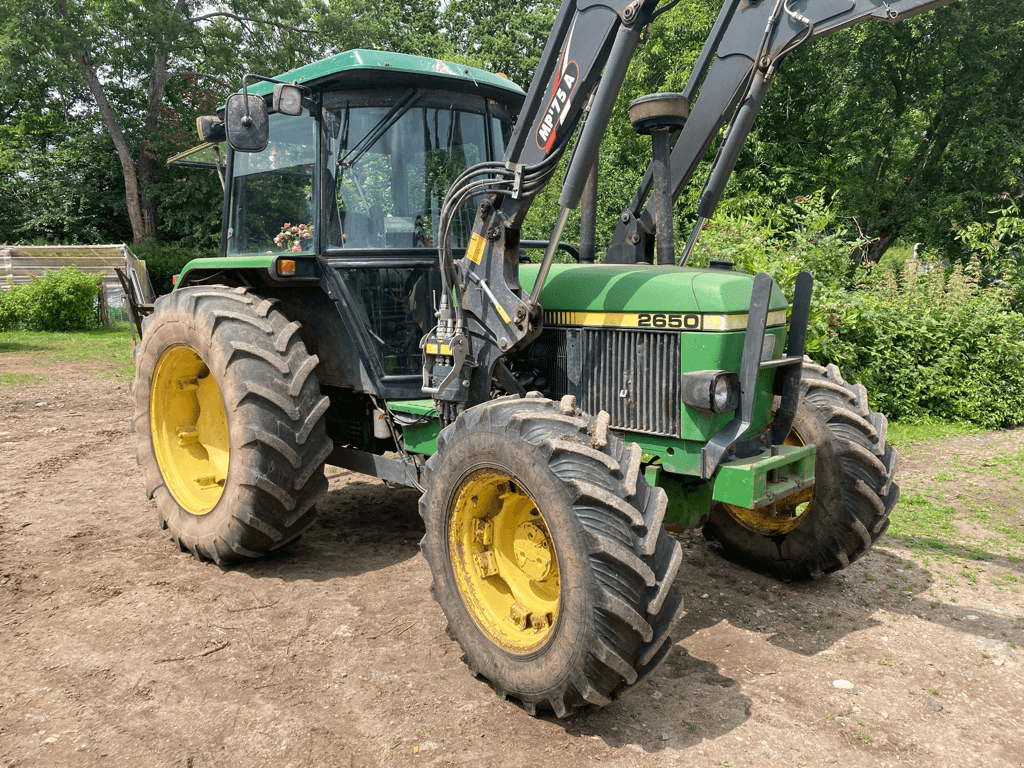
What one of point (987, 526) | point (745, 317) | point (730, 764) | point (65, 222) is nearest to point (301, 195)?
point (745, 317)

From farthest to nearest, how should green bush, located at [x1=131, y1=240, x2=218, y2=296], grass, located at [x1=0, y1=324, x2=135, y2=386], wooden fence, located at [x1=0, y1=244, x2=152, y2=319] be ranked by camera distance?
green bush, located at [x1=131, y1=240, x2=218, y2=296] < wooden fence, located at [x1=0, y1=244, x2=152, y2=319] < grass, located at [x1=0, y1=324, x2=135, y2=386]

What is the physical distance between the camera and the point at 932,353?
8859mm

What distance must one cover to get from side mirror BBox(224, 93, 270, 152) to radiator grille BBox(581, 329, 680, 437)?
2051mm

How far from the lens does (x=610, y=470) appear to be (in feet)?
9.55

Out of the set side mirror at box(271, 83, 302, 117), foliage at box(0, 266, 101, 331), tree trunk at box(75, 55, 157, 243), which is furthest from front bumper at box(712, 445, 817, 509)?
tree trunk at box(75, 55, 157, 243)

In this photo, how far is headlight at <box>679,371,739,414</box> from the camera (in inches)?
130

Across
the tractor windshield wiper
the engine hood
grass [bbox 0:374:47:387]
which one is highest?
the tractor windshield wiper

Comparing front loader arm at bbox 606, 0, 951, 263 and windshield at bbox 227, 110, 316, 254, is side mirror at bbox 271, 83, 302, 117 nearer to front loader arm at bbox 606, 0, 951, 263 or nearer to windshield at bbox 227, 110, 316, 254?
windshield at bbox 227, 110, 316, 254

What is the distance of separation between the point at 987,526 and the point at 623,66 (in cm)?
444

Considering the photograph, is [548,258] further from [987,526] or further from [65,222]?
[65,222]

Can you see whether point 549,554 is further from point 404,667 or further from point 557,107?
point 557,107

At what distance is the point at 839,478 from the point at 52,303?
730 inches

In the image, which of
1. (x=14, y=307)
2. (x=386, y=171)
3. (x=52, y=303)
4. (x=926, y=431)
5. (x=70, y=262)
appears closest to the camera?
(x=386, y=171)

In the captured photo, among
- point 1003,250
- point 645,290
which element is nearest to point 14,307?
point 645,290
